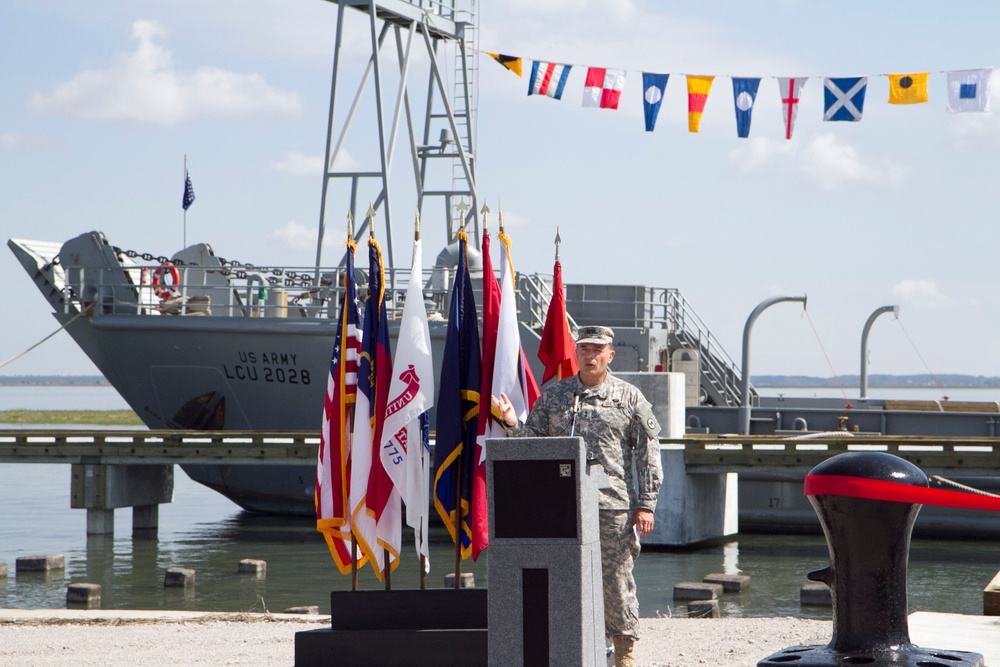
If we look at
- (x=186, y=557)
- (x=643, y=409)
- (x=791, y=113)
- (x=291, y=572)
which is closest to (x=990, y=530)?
(x=791, y=113)

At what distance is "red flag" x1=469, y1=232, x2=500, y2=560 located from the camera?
639cm

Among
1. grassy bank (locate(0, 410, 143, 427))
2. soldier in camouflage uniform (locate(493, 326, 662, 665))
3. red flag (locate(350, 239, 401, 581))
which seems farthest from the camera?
grassy bank (locate(0, 410, 143, 427))

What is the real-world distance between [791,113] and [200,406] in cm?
954

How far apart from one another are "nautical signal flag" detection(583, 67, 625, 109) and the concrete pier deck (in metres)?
11.3

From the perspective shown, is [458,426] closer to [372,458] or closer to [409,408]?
[409,408]

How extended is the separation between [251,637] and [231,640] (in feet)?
0.49

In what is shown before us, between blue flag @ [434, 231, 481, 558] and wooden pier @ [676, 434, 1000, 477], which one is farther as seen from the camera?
wooden pier @ [676, 434, 1000, 477]

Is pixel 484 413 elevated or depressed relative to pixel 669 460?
elevated

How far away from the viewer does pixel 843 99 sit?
17.4 meters

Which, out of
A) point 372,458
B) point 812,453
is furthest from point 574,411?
point 812,453

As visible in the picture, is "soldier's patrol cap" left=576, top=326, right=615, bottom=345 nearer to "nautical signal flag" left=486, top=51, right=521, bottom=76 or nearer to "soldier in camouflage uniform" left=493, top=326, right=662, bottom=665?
"soldier in camouflage uniform" left=493, top=326, right=662, bottom=665


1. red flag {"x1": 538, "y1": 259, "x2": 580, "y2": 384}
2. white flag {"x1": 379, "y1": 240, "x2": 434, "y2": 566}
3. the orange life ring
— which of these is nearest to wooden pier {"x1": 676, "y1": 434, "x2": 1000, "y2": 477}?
red flag {"x1": 538, "y1": 259, "x2": 580, "y2": 384}

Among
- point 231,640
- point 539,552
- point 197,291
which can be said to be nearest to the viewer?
point 539,552

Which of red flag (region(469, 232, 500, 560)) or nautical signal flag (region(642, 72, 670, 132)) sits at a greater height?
nautical signal flag (region(642, 72, 670, 132))
